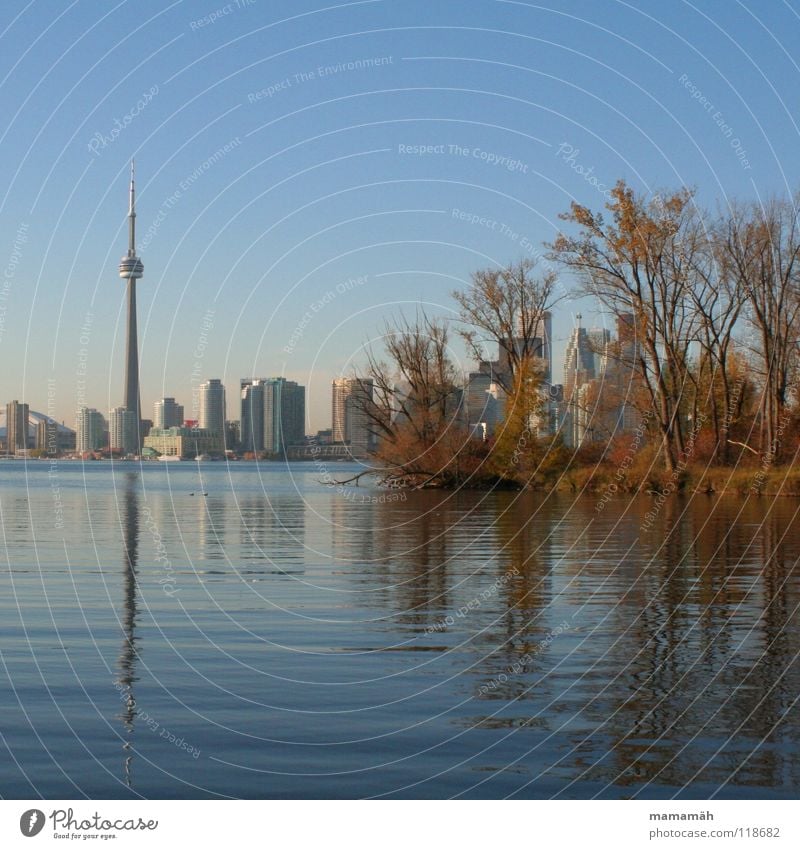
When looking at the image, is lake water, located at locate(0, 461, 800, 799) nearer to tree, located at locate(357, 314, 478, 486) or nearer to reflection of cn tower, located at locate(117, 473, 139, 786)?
reflection of cn tower, located at locate(117, 473, 139, 786)

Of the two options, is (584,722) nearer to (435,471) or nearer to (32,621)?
(32,621)

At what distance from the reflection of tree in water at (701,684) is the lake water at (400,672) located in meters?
0.04

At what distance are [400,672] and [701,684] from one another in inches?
133

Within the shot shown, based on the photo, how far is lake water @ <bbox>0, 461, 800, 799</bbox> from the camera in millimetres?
10062

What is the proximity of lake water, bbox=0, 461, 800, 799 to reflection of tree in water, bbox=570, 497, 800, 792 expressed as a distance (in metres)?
0.04

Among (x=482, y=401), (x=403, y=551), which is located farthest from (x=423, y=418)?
(x=403, y=551)

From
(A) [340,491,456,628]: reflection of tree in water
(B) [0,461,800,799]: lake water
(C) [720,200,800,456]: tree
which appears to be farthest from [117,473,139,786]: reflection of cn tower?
(C) [720,200,800,456]: tree

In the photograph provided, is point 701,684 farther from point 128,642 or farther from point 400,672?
point 128,642

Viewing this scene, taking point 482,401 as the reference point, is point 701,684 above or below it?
below

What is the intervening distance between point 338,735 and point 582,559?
18.6 metres

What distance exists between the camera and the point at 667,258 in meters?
68.1

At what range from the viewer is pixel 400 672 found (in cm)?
1438

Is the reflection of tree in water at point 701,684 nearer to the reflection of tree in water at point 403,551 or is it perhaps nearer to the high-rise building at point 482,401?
the reflection of tree in water at point 403,551

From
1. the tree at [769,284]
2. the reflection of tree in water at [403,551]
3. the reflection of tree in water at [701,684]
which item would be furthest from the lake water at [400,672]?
the tree at [769,284]
